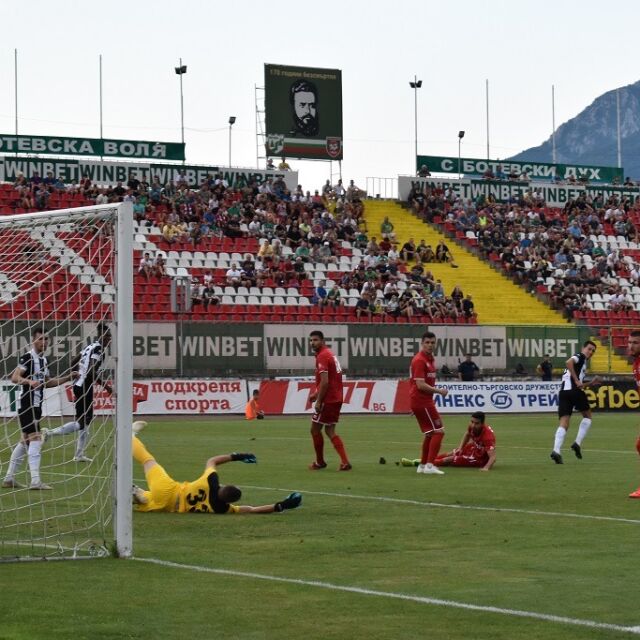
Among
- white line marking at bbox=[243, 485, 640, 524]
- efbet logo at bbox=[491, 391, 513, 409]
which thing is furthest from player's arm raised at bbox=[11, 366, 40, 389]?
efbet logo at bbox=[491, 391, 513, 409]

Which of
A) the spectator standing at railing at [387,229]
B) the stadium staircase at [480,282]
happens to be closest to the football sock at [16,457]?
the stadium staircase at [480,282]

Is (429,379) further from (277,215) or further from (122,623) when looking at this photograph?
(277,215)

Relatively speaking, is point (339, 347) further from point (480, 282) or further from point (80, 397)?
point (80, 397)

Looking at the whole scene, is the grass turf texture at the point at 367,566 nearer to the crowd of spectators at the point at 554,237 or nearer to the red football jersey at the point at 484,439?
the red football jersey at the point at 484,439

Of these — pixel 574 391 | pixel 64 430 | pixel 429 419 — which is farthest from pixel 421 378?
pixel 64 430

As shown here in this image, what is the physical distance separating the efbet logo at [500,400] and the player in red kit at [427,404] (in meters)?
23.9

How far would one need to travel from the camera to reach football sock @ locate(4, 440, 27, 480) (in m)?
16.7

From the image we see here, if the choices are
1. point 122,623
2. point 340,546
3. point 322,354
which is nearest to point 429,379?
point 322,354

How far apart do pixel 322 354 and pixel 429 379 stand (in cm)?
174

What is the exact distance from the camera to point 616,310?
2217 inches

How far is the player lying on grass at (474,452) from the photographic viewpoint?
22422 millimetres

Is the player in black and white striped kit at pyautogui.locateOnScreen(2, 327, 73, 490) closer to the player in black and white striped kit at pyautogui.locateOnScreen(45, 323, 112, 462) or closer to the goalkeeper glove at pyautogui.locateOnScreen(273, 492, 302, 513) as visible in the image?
the player in black and white striped kit at pyautogui.locateOnScreen(45, 323, 112, 462)

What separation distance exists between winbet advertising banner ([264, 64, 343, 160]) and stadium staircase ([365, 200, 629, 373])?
14.9 ft

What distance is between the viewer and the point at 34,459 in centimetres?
1759
